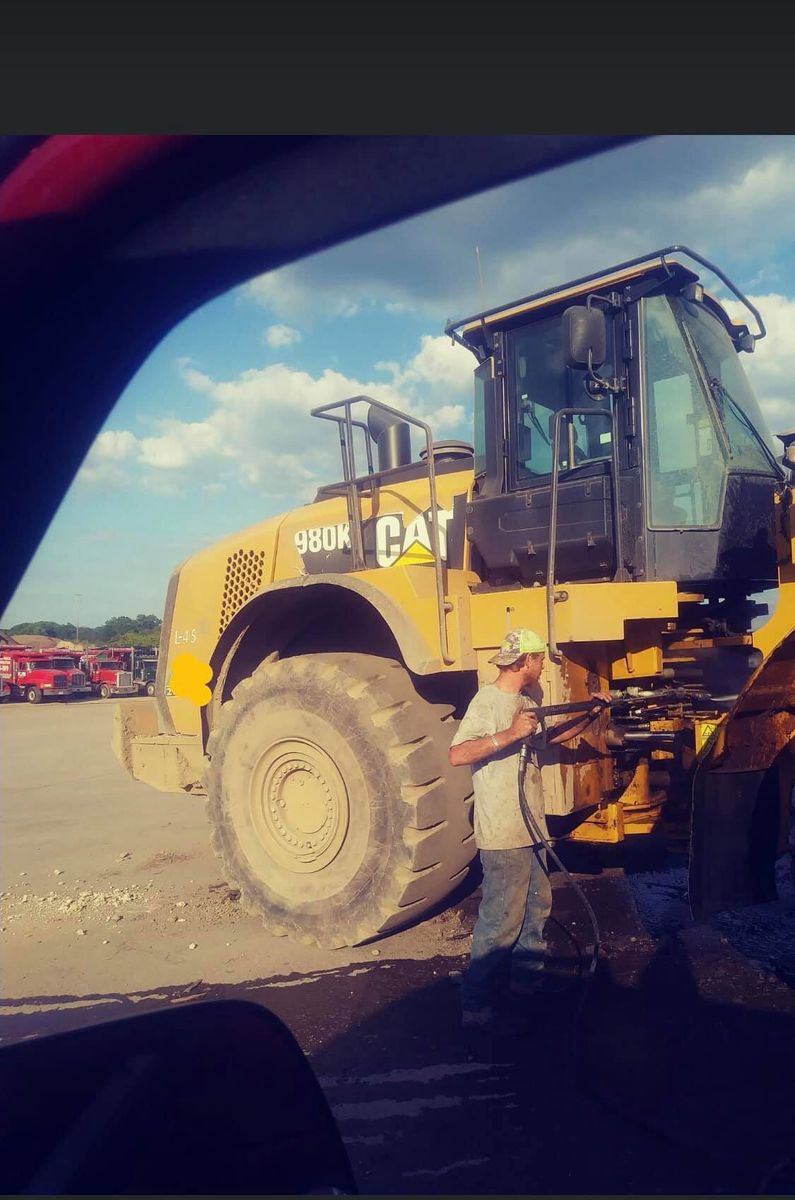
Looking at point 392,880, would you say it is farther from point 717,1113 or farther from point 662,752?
point 717,1113

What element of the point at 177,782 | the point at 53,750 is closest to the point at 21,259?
the point at 177,782

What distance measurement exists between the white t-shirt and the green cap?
16 centimetres

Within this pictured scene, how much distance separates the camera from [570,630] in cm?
413

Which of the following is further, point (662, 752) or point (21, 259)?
point (662, 752)

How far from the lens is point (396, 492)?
5.53 meters

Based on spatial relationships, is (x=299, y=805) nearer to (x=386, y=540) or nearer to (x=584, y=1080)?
(x=386, y=540)

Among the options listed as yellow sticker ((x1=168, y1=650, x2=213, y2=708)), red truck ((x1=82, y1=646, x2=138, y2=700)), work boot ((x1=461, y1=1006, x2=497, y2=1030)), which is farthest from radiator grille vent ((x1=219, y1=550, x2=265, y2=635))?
red truck ((x1=82, y1=646, x2=138, y2=700))

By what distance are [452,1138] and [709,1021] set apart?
55.6 inches

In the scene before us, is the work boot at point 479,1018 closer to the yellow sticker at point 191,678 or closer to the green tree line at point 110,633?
the yellow sticker at point 191,678

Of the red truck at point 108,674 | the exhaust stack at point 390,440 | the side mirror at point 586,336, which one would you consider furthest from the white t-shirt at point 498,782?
the red truck at point 108,674

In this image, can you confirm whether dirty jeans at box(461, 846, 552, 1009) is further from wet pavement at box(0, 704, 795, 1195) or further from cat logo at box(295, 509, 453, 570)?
cat logo at box(295, 509, 453, 570)

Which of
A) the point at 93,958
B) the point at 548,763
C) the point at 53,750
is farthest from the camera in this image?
the point at 53,750

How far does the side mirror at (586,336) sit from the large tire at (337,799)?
6.37 ft

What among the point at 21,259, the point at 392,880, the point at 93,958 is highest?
the point at 21,259
